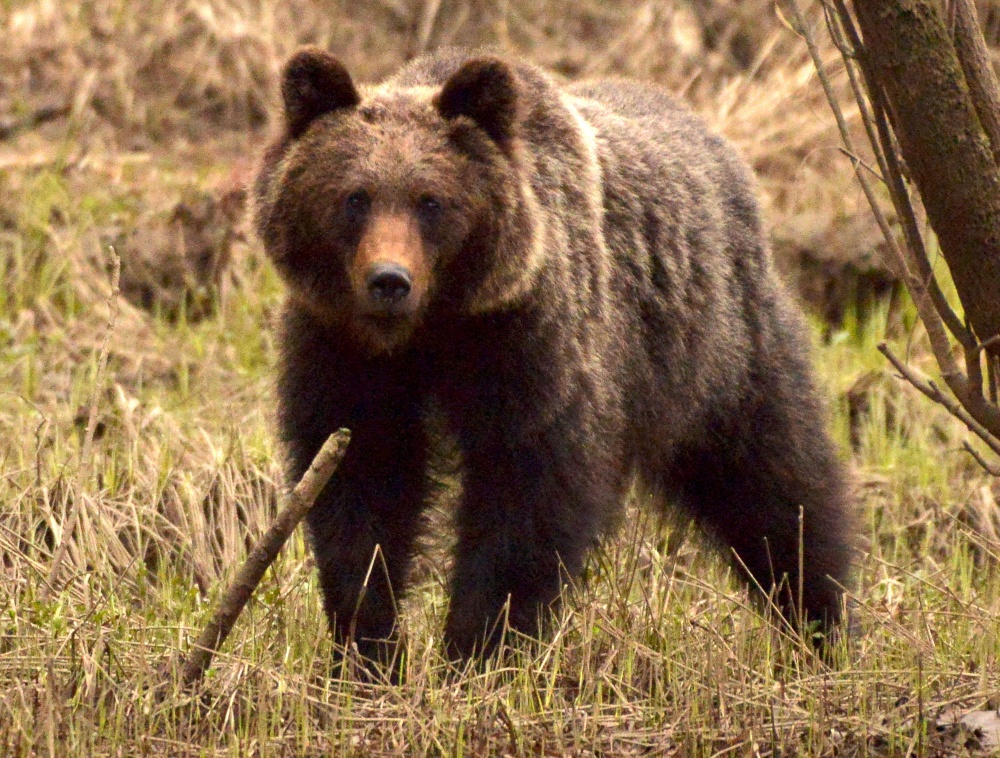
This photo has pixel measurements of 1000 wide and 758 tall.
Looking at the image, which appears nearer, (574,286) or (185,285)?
(574,286)

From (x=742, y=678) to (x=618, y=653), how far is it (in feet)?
1.82

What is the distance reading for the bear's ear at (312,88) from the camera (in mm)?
4734

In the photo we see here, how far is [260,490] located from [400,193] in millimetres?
2242

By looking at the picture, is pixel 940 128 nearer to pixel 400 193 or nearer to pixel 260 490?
pixel 400 193

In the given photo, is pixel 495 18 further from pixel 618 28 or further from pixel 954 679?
pixel 954 679

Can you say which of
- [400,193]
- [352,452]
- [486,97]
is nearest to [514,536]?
[352,452]

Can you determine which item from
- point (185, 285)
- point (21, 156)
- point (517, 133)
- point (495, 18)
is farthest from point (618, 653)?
point (495, 18)

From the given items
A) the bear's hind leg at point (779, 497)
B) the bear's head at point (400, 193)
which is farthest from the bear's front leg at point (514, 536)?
the bear's hind leg at point (779, 497)

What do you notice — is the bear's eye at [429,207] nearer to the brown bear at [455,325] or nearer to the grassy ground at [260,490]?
the brown bear at [455,325]

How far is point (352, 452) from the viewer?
4.88m

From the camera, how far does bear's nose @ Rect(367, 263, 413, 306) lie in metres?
4.34

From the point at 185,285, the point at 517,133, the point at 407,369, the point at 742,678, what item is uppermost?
the point at 517,133

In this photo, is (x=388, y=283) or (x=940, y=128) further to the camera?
(x=388, y=283)

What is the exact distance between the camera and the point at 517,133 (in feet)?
16.2
